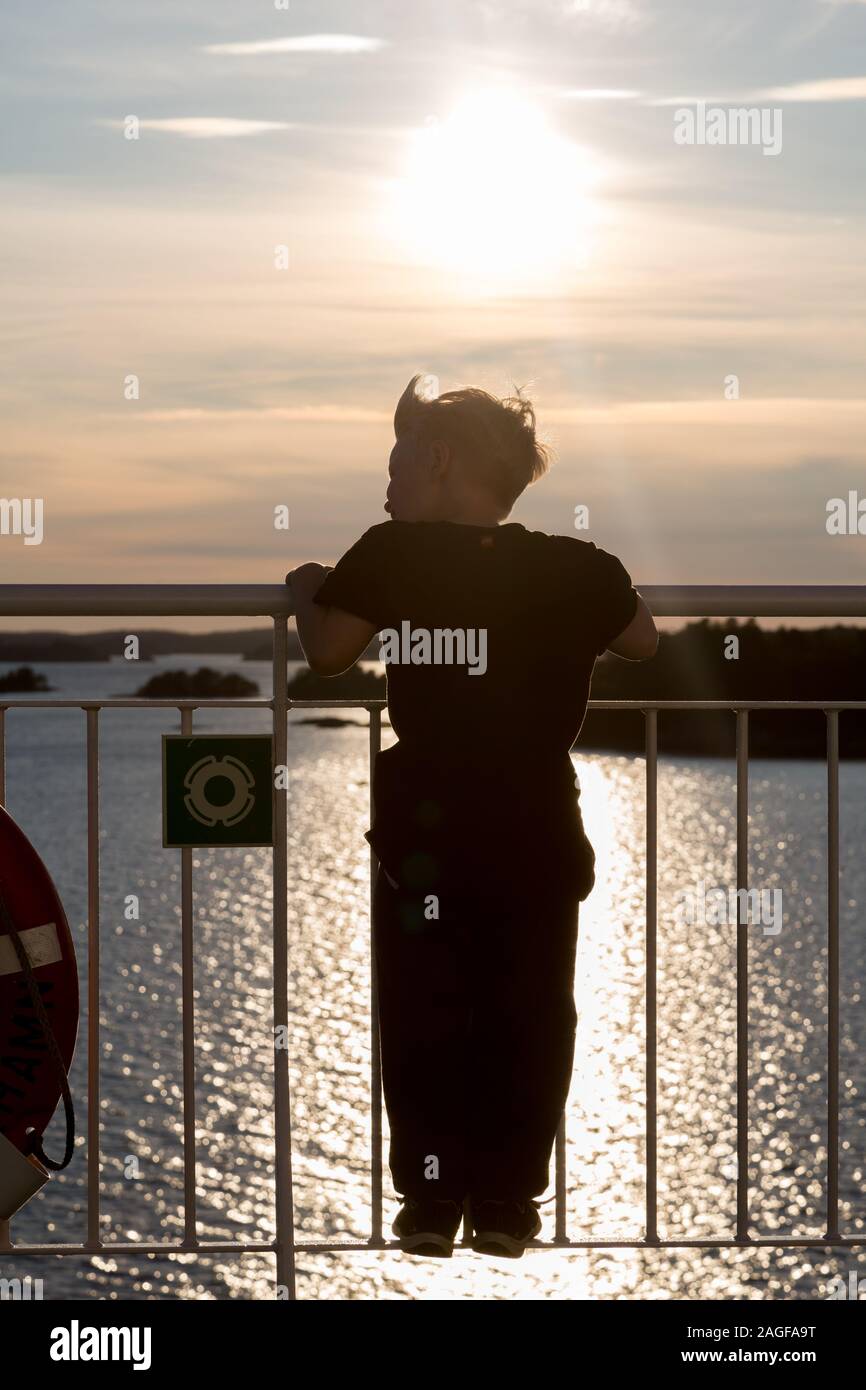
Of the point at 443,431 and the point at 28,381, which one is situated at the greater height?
the point at 28,381

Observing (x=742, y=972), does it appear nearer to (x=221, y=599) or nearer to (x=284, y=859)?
(x=284, y=859)

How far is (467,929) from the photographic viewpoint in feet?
7.75

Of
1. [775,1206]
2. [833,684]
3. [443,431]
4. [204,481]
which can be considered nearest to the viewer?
[443,431]

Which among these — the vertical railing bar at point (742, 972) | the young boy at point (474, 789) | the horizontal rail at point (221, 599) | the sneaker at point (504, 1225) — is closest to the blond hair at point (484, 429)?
the young boy at point (474, 789)

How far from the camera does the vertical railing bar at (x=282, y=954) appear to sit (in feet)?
8.80

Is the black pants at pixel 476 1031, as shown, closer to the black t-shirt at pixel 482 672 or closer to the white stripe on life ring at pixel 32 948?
the black t-shirt at pixel 482 672

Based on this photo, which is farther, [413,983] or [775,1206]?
[775,1206]

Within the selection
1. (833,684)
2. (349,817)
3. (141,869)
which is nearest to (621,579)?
(833,684)

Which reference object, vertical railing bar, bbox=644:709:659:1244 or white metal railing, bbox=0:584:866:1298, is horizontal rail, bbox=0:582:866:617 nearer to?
white metal railing, bbox=0:584:866:1298

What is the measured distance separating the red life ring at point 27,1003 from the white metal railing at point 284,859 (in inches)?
2.6

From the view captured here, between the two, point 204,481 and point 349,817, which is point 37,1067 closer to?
point 204,481

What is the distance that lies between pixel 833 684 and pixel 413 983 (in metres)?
1.41

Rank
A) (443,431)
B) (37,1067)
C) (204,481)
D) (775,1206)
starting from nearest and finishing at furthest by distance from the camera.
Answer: (443,431) → (37,1067) → (775,1206) → (204,481)

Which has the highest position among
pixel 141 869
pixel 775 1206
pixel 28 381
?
pixel 28 381
